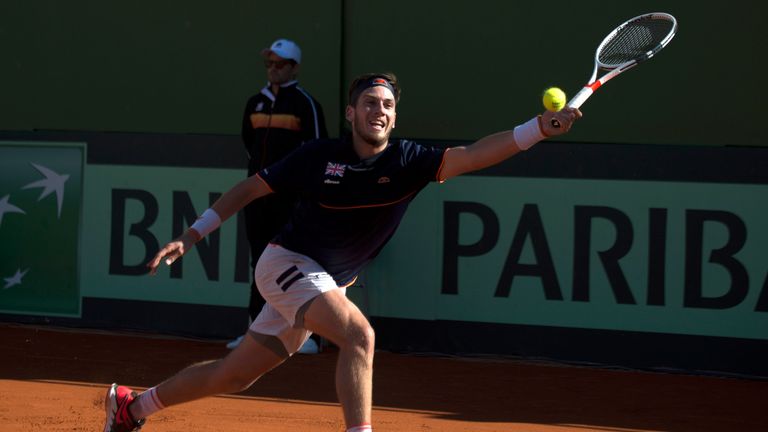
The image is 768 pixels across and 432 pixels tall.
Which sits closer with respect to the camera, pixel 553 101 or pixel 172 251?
pixel 553 101

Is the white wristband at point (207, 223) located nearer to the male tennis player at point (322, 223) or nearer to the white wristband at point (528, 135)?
the male tennis player at point (322, 223)

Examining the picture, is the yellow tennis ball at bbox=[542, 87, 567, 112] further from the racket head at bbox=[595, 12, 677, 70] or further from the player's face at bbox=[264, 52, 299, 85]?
the player's face at bbox=[264, 52, 299, 85]

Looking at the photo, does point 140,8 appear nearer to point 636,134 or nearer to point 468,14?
point 468,14

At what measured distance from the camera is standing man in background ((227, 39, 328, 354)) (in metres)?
8.06

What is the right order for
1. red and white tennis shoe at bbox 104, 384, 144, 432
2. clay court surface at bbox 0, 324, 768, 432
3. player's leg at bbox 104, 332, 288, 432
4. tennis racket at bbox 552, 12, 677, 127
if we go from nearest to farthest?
player's leg at bbox 104, 332, 288, 432 < red and white tennis shoe at bbox 104, 384, 144, 432 < tennis racket at bbox 552, 12, 677, 127 < clay court surface at bbox 0, 324, 768, 432

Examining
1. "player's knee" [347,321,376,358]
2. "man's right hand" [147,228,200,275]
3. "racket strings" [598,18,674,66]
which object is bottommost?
"player's knee" [347,321,376,358]

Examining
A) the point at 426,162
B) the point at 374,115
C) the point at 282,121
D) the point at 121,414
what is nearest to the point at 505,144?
the point at 426,162

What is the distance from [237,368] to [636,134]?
3826 millimetres

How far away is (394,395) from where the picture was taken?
7.03 m

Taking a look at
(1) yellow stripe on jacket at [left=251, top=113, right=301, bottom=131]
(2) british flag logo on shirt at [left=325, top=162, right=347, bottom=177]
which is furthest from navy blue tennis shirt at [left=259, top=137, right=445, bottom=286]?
(1) yellow stripe on jacket at [left=251, top=113, right=301, bottom=131]

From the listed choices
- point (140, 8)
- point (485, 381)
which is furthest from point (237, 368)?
point (140, 8)

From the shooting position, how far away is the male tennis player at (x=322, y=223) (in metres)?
4.86

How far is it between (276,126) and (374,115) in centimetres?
306

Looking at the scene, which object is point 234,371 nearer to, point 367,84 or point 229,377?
point 229,377
